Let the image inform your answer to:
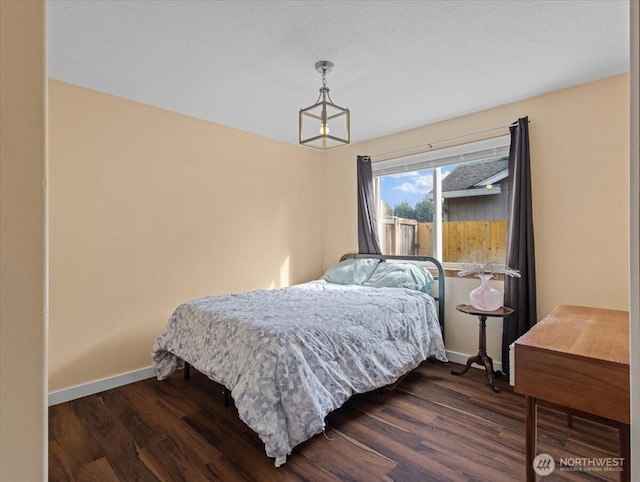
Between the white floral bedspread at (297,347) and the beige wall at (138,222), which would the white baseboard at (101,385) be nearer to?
the beige wall at (138,222)

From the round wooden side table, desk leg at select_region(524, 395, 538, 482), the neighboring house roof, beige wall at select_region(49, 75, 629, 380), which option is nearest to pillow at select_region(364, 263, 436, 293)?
beige wall at select_region(49, 75, 629, 380)

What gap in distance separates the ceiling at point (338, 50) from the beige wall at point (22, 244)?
5.02 ft

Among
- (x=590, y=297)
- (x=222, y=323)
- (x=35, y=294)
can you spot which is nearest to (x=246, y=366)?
(x=222, y=323)

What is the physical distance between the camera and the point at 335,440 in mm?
2061

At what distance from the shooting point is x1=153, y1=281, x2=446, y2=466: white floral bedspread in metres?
1.86

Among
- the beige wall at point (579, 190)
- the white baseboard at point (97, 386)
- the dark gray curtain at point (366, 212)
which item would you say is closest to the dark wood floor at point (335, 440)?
the white baseboard at point (97, 386)

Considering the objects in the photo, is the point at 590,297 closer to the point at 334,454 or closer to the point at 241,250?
the point at 334,454

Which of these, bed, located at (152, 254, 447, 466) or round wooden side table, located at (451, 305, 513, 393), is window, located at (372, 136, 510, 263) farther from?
round wooden side table, located at (451, 305, 513, 393)

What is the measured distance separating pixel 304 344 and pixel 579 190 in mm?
2428

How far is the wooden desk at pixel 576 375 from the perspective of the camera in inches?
50.6

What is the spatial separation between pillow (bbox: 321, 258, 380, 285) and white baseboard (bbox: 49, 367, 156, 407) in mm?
2003

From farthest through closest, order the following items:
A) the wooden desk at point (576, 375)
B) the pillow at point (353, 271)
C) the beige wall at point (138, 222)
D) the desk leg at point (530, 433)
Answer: the pillow at point (353, 271) → the beige wall at point (138, 222) → the desk leg at point (530, 433) → the wooden desk at point (576, 375)

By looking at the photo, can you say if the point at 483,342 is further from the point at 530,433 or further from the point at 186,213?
the point at 186,213

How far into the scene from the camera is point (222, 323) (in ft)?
7.58
